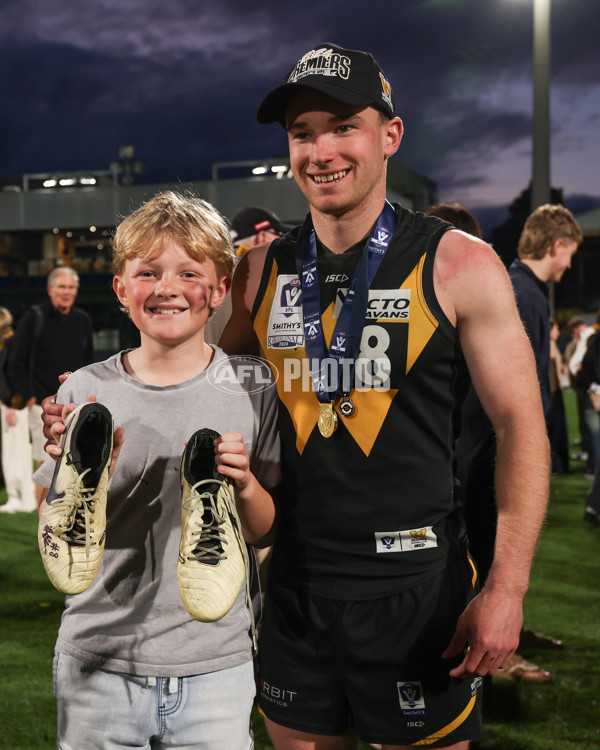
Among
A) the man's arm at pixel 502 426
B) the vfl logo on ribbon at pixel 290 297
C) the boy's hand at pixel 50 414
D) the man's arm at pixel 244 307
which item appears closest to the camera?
the boy's hand at pixel 50 414

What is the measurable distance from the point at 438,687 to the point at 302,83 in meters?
1.58

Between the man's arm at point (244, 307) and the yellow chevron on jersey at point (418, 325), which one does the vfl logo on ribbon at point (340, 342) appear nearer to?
the yellow chevron on jersey at point (418, 325)

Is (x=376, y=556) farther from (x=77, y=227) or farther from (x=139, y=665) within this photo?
(x=77, y=227)

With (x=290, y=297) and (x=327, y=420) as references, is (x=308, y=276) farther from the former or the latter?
(x=327, y=420)

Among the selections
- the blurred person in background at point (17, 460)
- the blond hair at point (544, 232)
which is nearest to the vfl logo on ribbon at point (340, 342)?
the blond hair at point (544, 232)

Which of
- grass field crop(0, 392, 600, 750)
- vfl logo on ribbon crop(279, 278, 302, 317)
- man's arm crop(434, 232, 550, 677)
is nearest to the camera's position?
man's arm crop(434, 232, 550, 677)

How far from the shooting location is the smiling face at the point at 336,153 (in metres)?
2.02

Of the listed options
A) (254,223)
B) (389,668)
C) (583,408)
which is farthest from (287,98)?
(583,408)

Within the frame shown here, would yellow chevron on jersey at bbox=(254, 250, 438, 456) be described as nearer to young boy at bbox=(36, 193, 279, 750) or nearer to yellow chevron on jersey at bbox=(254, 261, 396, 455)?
yellow chevron on jersey at bbox=(254, 261, 396, 455)

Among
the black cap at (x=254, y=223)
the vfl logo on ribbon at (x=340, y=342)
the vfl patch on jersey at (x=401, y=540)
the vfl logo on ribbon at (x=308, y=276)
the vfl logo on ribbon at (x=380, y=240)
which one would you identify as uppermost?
the black cap at (x=254, y=223)

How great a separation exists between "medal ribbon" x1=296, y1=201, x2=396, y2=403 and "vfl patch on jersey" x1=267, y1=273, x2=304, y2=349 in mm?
34

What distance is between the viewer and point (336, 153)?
2012mm

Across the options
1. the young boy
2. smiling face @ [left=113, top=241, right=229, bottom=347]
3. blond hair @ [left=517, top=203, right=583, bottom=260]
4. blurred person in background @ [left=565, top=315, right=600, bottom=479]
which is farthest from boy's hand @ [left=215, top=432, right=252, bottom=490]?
blurred person in background @ [left=565, top=315, right=600, bottom=479]

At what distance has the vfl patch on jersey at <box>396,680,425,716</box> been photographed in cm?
200
